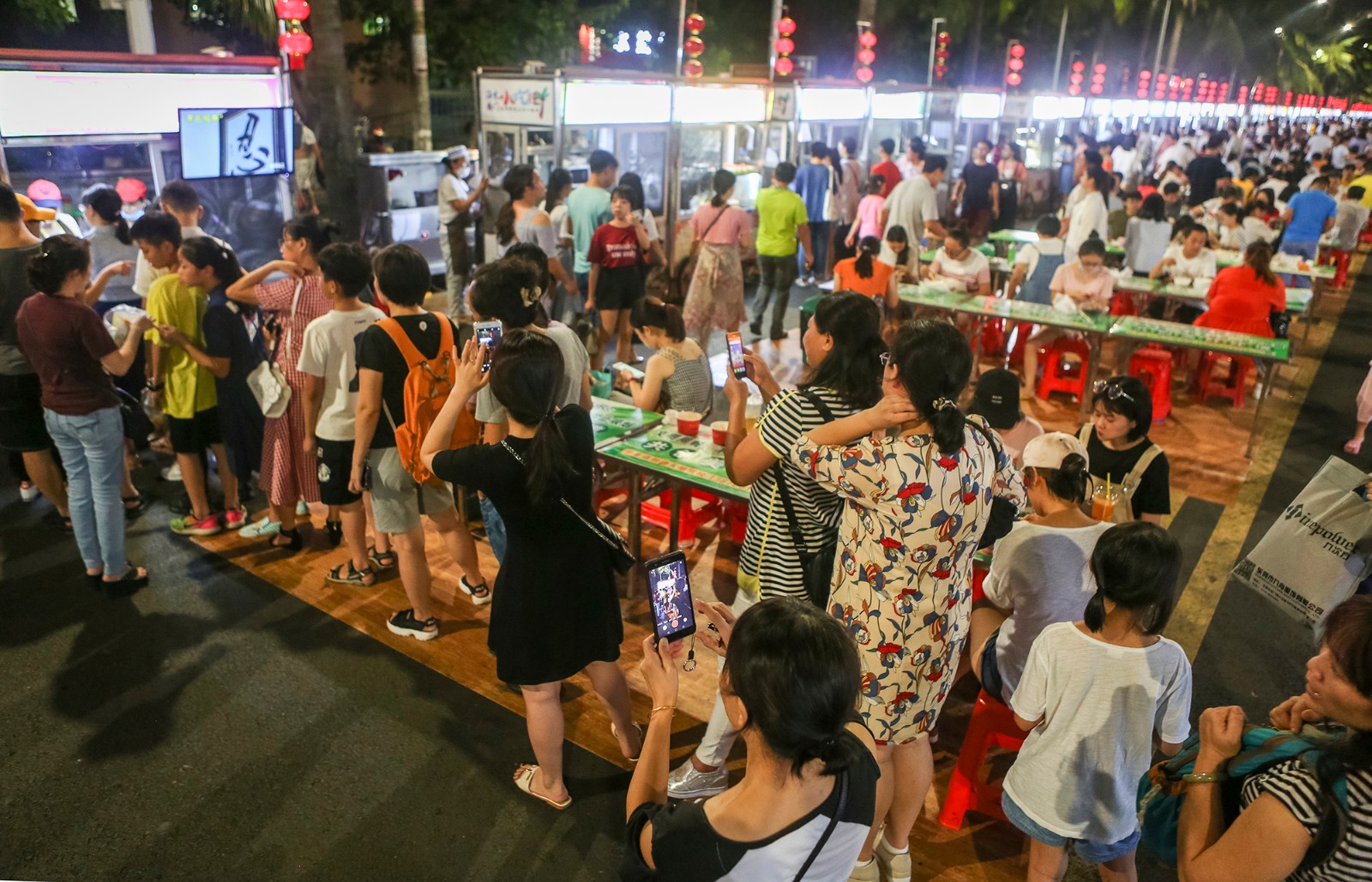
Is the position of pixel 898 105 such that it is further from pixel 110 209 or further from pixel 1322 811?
pixel 1322 811

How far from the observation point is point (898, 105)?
1455 cm

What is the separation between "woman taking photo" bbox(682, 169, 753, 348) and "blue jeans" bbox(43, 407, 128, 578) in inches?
176

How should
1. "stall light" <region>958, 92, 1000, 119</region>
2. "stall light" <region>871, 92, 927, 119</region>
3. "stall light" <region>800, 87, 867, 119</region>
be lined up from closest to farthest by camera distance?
"stall light" <region>800, 87, 867, 119</region>, "stall light" <region>871, 92, 927, 119</region>, "stall light" <region>958, 92, 1000, 119</region>

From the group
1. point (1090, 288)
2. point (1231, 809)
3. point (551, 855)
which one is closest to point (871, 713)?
point (1231, 809)

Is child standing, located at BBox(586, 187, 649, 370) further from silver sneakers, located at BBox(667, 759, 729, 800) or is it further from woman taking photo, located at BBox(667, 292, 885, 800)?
silver sneakers, located at BBox(667, 759, 729, 800)

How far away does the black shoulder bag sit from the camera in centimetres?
285

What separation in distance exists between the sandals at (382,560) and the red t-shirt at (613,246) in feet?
10.4

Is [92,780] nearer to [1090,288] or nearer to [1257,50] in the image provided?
[1090,288]

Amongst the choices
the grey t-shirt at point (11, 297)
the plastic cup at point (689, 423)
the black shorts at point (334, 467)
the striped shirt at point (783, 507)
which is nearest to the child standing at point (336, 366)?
the black shorts at point (334, 467)

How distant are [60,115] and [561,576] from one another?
5461 millimetres

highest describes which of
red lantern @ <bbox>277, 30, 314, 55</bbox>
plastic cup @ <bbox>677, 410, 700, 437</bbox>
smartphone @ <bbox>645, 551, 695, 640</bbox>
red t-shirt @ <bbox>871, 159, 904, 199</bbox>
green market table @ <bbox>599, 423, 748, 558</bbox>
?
red lantern @ <bbox>277, 30, 314, 55</bbox>

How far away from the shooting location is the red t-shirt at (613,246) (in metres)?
7.07

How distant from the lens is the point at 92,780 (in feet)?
11.0

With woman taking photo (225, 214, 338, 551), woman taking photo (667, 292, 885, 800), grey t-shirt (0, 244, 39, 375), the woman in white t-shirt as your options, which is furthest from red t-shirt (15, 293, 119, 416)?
the woman in white t-shirt
